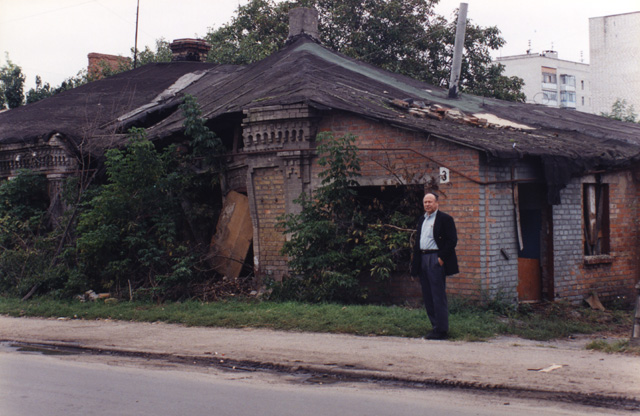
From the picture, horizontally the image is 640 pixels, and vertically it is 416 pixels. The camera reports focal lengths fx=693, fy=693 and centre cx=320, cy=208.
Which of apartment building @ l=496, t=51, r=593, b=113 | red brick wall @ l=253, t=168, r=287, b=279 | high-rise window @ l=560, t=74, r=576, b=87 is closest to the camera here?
red brick wall @ l=253, t=168, r=287, b=279

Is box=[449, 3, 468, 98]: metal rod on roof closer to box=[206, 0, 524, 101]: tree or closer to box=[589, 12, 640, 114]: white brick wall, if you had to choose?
box=[206, 0, 524, 101]: tree

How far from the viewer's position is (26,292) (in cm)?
1371

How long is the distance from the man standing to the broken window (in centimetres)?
529

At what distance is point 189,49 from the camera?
77.0ft

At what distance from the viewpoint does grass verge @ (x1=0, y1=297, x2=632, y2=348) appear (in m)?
9.27

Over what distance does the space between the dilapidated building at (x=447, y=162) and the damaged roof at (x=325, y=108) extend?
6 cm

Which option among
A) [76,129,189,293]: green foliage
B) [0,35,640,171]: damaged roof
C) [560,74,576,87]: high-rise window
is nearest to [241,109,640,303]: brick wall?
[0,35,640,171]: damaged roof

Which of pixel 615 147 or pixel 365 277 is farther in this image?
pixel 615 147

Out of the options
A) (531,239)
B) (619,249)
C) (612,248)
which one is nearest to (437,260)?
(531,239)

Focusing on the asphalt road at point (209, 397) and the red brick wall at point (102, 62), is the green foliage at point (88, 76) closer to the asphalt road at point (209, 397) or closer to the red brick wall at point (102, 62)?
the red brick wall at point (102, 62)

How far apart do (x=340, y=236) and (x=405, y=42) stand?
17.4m

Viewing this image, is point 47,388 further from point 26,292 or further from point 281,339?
point 26,292

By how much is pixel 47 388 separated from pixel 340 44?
22755mm

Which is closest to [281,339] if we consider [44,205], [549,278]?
[549,278]
